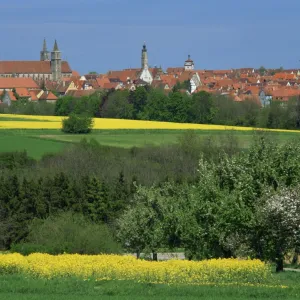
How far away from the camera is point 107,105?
311ft

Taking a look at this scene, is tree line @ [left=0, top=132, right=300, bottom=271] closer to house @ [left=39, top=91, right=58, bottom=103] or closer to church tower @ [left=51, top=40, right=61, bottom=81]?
house @ [left=39, top=91, right=58, bottom=103]

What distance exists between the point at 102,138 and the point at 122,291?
49.6 metres

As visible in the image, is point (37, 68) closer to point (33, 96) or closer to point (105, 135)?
point (33, 96)

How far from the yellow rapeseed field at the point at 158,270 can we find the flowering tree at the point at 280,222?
3.05 meters

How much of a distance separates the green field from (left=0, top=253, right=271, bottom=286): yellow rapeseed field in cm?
3544

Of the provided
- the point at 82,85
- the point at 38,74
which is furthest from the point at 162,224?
the point at 38,74

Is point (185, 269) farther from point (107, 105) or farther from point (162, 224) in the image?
point (107, 105)

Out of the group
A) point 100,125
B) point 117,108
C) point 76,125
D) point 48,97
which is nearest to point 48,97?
point 48,97

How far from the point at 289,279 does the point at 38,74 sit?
16819 centimetres

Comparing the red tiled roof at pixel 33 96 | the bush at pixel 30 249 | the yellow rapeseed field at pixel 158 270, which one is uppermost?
the yellow rapeseed field at pixel 158 270

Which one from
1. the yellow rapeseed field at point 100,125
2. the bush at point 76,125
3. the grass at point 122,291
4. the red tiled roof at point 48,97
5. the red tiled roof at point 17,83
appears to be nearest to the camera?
the grass at point 122,291

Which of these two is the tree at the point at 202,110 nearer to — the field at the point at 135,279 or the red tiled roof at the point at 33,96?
the red tiled roof at the point at 33,96

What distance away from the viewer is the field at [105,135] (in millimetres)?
58656

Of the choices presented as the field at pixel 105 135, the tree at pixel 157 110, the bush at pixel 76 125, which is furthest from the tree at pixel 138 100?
the bush at pixel 76 125
